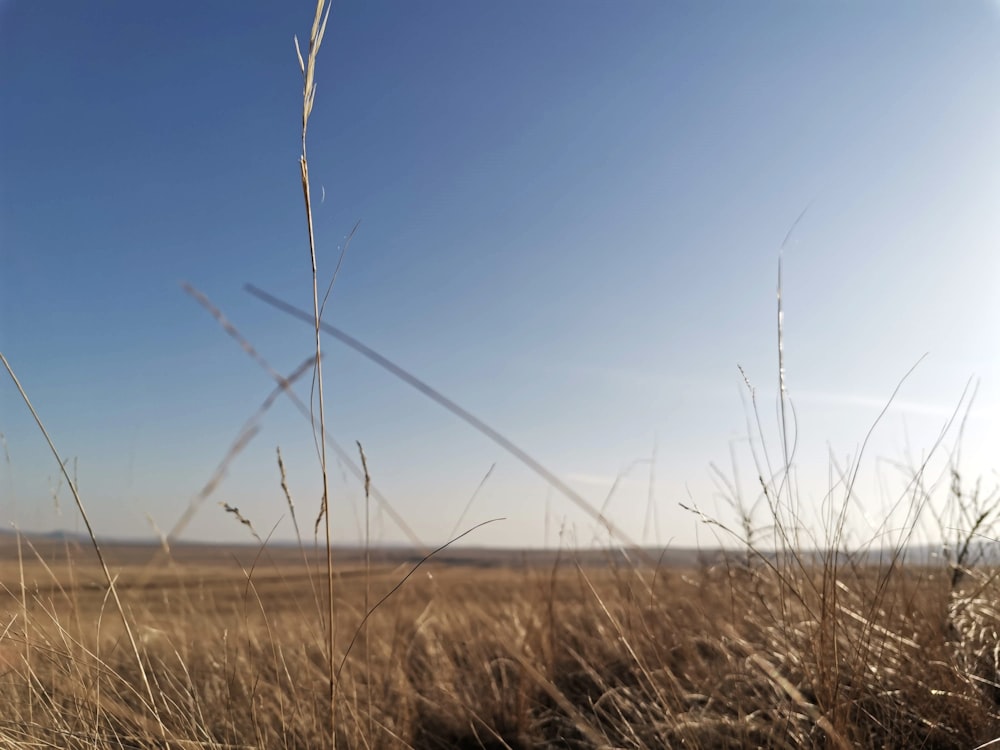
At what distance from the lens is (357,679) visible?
9.26 feet

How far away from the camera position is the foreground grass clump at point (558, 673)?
1.64 meters

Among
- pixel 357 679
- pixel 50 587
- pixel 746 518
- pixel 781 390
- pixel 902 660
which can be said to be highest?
pixel 781 390

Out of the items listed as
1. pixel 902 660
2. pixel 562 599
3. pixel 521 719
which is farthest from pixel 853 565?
pixel 562 599

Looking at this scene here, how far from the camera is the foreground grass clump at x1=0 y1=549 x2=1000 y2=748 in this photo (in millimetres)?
1645

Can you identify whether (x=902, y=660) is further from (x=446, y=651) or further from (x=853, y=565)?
(x=446, y=651)

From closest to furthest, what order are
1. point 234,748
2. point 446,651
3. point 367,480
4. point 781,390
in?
point 367,480 < point 234,748 < point 781,390 < point 446,651

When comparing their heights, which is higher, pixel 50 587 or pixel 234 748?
pixel 50 587

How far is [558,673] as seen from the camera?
2.66m

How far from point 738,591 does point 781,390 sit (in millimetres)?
1283

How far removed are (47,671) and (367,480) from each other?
2094mm

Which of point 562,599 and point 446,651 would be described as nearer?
point 446,651

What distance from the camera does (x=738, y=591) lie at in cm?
290

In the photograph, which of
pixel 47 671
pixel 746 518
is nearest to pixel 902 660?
pixel 746 518

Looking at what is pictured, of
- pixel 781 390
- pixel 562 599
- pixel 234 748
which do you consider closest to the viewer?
pixel 234 748
